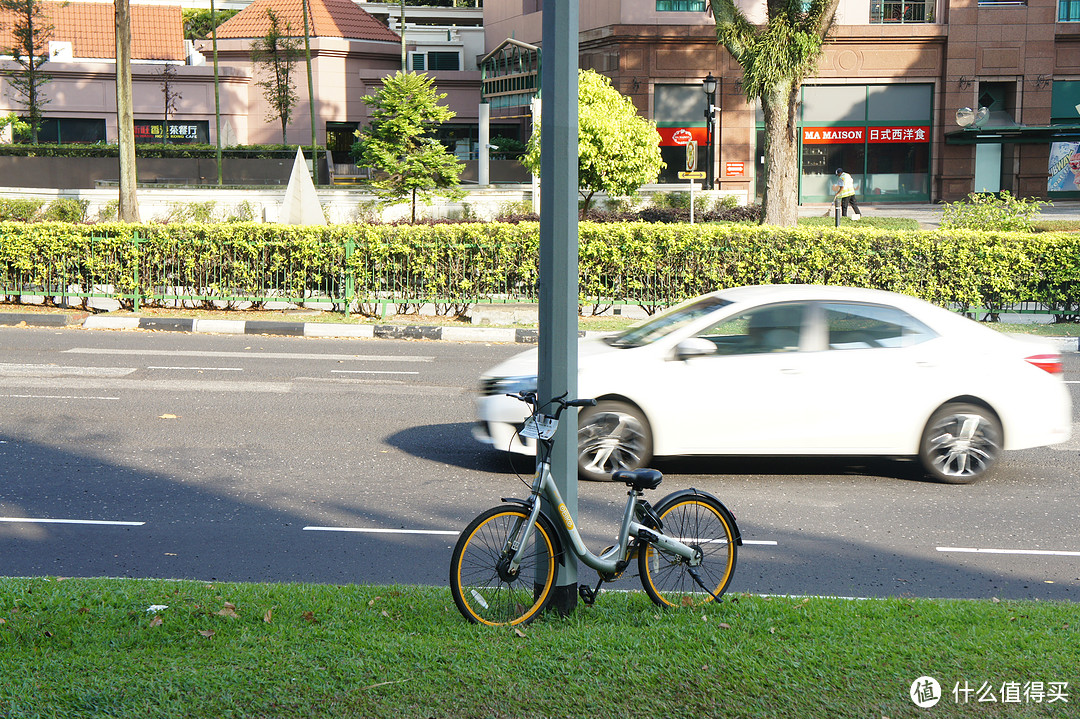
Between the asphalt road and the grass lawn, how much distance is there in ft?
2.83

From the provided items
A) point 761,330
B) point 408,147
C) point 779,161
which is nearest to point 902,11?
point 779,161

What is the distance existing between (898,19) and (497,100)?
1625 centimetres

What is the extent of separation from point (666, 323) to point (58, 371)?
27.2ft

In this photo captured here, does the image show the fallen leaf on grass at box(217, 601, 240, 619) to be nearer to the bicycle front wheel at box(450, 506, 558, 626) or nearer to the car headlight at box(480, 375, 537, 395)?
the bicycle front wheel at box(450, 506, 558, 626)

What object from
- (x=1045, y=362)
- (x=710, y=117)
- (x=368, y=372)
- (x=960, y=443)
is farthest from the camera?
(x=710, y=117)

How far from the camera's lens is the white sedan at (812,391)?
27.9ft

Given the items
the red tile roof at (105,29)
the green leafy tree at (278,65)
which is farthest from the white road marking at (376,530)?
the red tile roof at (105,29)

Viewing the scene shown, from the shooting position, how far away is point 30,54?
47000 millimetres

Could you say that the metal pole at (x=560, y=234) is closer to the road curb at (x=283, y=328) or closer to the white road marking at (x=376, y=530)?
the white road marking at (x=376, y=530)

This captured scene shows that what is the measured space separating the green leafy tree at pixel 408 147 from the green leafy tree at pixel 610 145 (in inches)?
99.4

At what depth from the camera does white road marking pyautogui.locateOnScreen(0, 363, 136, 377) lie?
12969mm

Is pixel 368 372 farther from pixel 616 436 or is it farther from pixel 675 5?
pixel 675 5

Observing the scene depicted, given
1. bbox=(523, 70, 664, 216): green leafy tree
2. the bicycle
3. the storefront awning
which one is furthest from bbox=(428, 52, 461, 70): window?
the bicycle

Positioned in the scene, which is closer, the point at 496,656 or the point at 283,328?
the point at 496,656
